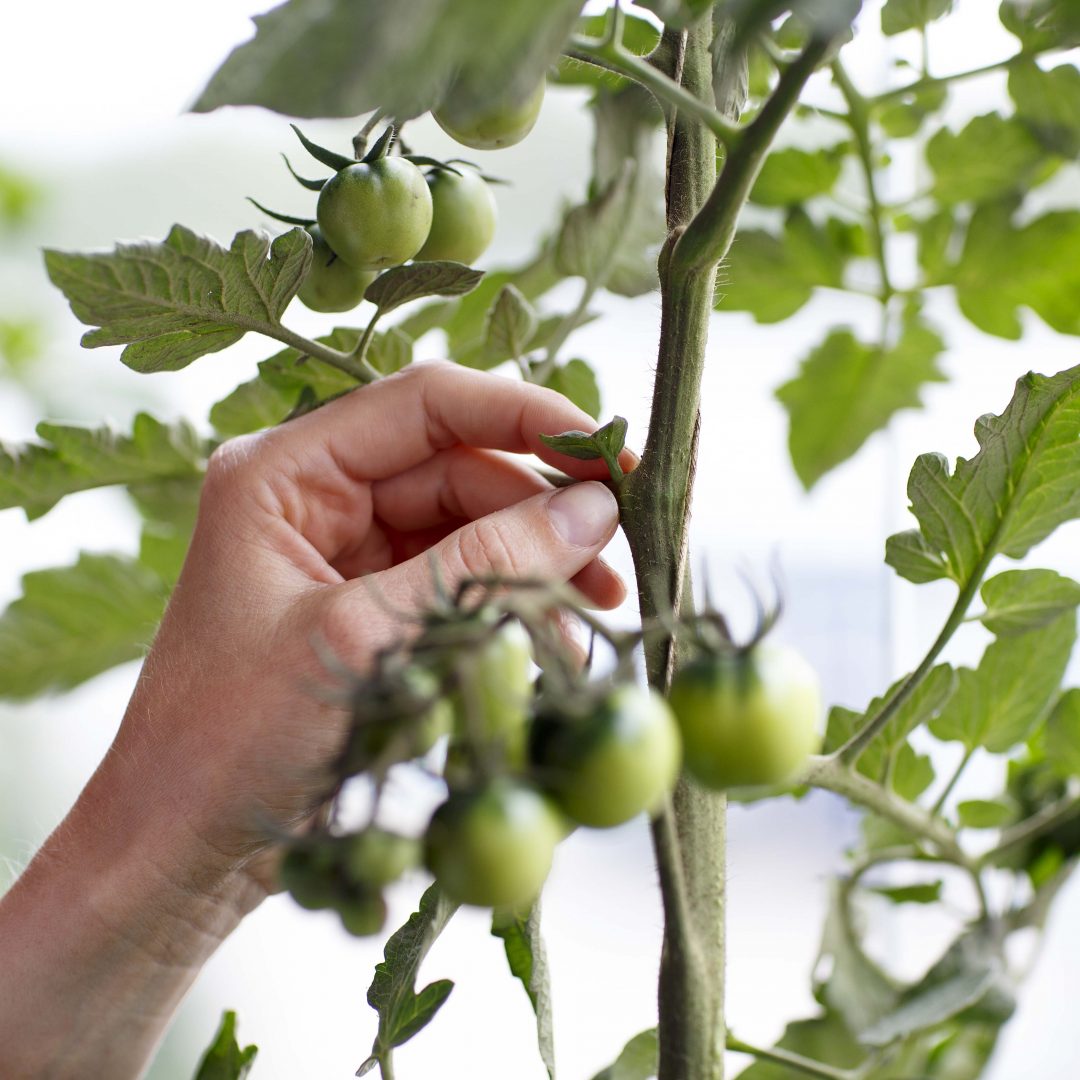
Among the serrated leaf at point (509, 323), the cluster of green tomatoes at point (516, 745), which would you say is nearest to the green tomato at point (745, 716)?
the cluster of green tomatoes at point (516, 745)

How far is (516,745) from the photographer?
219mm

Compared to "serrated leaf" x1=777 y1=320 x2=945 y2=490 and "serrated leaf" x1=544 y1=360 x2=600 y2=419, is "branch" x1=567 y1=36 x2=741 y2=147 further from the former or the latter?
"serrated leaf" x1=777 y1=320 x2=945 y2=490

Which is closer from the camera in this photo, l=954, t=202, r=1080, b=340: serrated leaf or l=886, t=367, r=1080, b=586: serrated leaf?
l=886, t=367, r=1080, b=586: serrated leaf

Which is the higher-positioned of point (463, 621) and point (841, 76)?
point (841, 76)

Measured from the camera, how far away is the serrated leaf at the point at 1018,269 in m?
0.72

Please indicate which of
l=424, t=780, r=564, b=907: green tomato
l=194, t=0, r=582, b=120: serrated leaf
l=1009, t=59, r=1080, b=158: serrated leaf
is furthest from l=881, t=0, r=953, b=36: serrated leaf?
l=424, t=780, r=564, b=907: green tomato

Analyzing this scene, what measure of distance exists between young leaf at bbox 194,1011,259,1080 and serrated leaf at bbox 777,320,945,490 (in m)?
0.51

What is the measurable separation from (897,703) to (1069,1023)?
831 mm

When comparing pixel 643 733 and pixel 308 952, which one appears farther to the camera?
pixel 308 952

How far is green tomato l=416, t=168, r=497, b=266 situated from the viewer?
17.8 inches

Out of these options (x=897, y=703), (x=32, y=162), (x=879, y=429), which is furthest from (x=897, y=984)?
(x=32, y=162)

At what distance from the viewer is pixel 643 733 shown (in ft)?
0.66

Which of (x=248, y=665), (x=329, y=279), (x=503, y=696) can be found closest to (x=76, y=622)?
(x=248, y=665)

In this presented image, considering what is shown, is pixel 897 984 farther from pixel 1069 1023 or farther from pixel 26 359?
pixel 26 359
